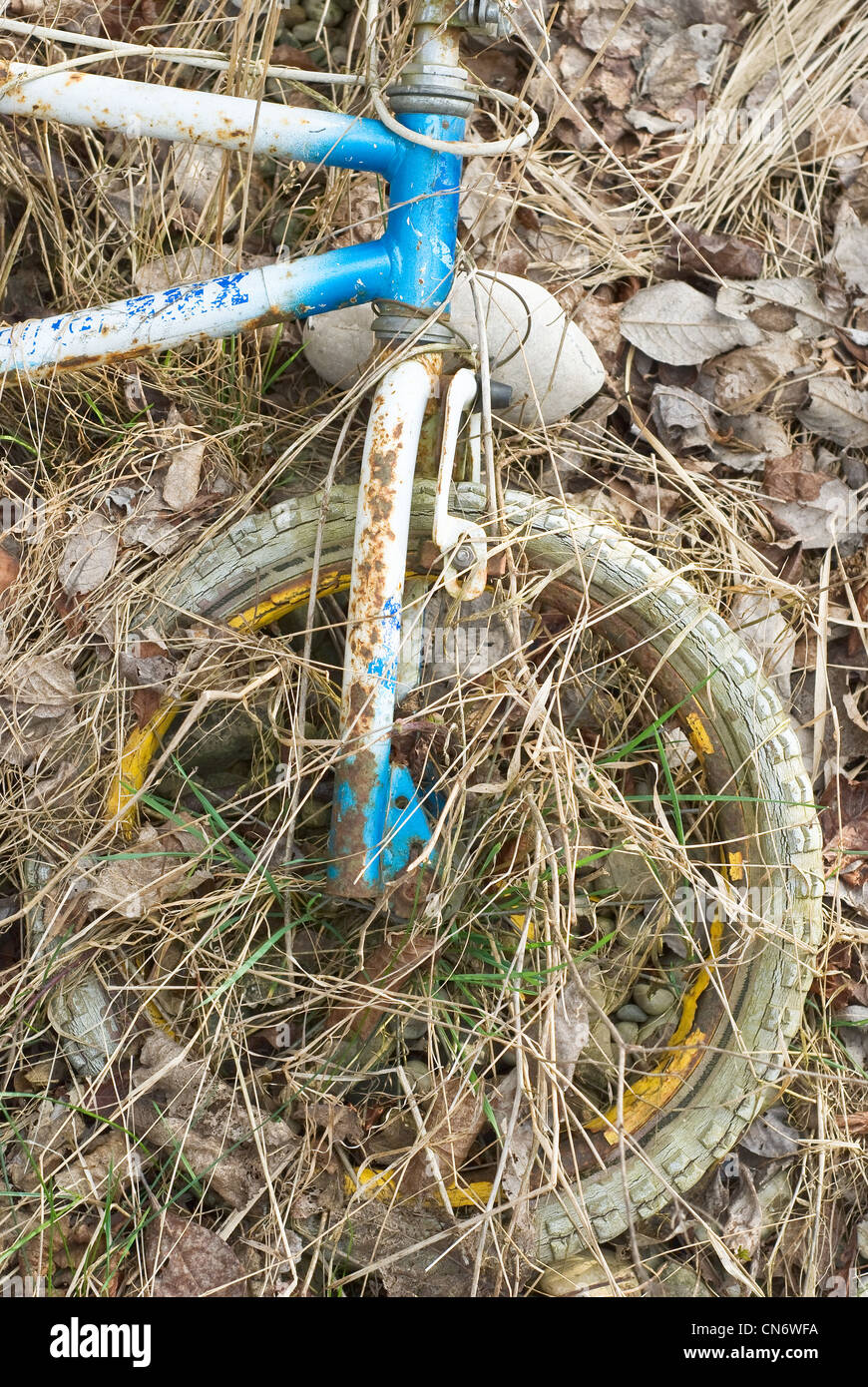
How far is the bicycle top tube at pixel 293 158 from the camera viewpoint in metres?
1.45

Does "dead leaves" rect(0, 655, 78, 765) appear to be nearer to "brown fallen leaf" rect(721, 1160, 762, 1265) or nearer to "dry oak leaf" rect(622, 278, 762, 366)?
"dry oak leaf" rect(622, 278, 762, 366)

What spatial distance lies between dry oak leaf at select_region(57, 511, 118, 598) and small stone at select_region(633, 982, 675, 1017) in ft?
4.09

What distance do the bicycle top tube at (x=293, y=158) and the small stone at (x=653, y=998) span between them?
1.26m

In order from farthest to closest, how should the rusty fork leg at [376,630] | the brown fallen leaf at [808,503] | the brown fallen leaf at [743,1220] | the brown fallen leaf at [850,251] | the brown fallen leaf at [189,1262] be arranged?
the brown fallen leaf at [850,251], the brown fallen leaf at [808,503], the brown fallen leaf at [743,1220], the brown fallen leaf at [189,1262], the rusty fork leg at [376,630]

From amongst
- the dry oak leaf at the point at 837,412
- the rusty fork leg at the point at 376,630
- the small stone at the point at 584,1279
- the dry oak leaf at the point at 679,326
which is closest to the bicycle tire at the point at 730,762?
the small stone at the point at 584,1279

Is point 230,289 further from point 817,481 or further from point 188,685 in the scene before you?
point 817,481

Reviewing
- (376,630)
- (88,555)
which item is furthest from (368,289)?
(88,555)

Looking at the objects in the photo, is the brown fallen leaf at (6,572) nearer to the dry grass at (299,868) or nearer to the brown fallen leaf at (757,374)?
the dry grass at (299,868)

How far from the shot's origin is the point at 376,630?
144cm

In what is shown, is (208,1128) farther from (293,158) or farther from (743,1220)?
(293,158)

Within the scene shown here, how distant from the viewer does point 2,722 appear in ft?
5.75

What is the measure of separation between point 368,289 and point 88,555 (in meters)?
0.71
